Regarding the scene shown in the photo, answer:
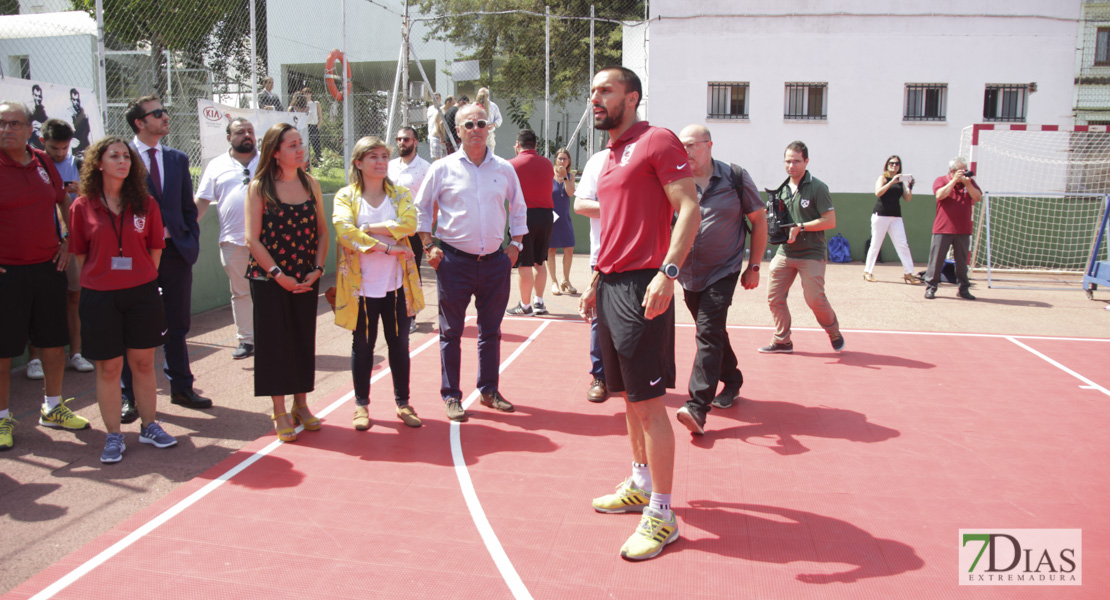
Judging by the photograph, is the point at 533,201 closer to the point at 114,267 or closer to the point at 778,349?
the point at 778,349

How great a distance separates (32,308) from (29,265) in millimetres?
Result: 280

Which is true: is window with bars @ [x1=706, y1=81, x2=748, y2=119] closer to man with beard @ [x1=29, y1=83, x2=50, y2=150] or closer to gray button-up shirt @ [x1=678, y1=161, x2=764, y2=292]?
gray button-up shirt @ [x1=678, y1=161, x2=764, y2=292]

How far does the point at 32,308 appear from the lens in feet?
17.1

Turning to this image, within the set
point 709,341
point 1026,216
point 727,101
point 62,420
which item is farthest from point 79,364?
point 727,101

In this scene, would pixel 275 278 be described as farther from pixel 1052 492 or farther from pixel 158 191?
pixel 1052 492

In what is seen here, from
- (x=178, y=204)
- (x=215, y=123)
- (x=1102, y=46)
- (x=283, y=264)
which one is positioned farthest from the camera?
(x=1102, y=46)

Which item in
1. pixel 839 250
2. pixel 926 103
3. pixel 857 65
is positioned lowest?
pixel 839 250

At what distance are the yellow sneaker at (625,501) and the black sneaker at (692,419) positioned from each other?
1.16 meters

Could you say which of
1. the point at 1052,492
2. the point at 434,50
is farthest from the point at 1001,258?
the point at 434,50

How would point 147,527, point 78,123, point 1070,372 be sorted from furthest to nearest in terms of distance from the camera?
point 78,123 → point 1070,372 → point 147,527

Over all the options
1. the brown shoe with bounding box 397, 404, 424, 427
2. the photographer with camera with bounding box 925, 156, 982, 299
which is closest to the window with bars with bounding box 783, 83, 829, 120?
the photographer with camera with bounding box 925, 156, 982, 299

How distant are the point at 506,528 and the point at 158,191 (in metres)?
3.58

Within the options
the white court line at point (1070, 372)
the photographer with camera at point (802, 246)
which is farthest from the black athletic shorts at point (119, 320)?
the white court line at point (1070, 372)

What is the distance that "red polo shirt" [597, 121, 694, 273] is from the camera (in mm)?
3682
